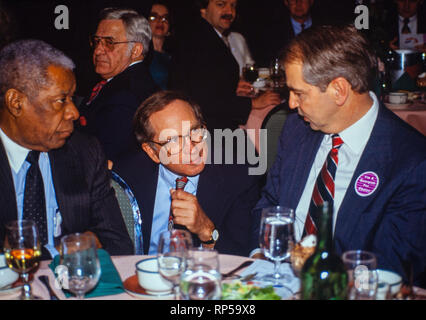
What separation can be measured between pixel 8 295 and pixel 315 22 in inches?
271

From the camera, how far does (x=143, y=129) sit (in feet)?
7.98

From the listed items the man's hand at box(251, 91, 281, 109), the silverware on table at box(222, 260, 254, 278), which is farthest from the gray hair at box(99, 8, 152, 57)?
the silverware on table at box(222, 260, 254, 278)

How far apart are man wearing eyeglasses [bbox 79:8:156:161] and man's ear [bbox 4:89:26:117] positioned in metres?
1.02

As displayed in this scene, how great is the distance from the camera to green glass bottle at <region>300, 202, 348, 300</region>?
1.30 m

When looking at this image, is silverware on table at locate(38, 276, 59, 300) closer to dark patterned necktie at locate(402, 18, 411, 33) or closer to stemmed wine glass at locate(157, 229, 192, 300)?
stemmed wine glass at locate(157, 229, 192, 300)

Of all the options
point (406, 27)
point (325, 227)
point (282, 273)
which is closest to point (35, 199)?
point (282, 273)

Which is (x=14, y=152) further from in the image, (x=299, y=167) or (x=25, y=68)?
(x=299, y=167)

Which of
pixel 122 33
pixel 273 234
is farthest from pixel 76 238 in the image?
pixel 122 33

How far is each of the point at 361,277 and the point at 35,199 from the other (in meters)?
1.46

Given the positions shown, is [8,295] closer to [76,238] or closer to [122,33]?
[76,238]

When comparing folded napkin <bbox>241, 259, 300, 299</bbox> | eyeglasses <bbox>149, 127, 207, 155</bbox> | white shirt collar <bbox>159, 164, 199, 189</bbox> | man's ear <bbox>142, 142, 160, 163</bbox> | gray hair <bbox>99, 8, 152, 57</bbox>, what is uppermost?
gray hair <bbox>99, 8, 152, 57</bbox>

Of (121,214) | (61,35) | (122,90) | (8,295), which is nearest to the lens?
(8,295)

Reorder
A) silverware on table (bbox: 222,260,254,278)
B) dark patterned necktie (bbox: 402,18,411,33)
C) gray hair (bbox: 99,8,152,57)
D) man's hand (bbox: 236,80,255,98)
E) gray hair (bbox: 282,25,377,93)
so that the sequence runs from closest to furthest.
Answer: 1. silverware on table (bbox: 222,260,254,278)
2. gray hair (bbox: 282,25,377,93)
3. gray hair (bbox: 99,8,152,57)
4. man's hand (bbox: 236,80,255,98)
5. dark patterned necktie (bbox: 402,18,411,33)

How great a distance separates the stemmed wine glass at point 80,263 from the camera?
137 cm
